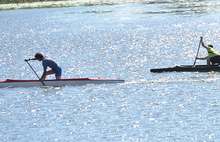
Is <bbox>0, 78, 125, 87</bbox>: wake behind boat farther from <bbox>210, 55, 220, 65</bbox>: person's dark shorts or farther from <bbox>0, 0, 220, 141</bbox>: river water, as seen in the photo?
<bbox>210, 55, 220, 65</bbox>: person's dark shorts

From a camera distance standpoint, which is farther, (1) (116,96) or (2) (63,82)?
(2) (63,82)

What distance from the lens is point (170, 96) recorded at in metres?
21.2

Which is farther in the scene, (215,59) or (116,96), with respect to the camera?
(215,59)

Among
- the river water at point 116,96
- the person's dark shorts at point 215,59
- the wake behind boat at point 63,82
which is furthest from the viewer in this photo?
the person's dark shorts at point 215,59

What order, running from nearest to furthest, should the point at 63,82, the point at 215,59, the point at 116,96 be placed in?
the point at 116,96
the point at 63,82
the point at 215,59

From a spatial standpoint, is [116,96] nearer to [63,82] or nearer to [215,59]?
[63,82]

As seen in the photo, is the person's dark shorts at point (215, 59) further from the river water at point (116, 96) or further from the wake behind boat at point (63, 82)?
the wake behind boat at point (63, 82)

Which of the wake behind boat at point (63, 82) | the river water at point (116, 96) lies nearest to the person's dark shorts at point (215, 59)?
the river water at point (116, 96)

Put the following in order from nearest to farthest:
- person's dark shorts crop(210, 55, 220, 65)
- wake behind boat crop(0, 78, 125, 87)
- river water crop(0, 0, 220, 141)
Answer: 1. river water crop(0, 0, 220, 141)
2. wake behind boat crop(0, 78, 125, 87)
3. person's dark shorts crop(210, 55, 220, 65)

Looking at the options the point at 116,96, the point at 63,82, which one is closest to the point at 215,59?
the point at 116,96

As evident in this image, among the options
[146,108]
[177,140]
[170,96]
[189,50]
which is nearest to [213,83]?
[170,96]

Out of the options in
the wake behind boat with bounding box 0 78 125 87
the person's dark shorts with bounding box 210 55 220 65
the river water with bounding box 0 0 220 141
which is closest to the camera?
the river water with bounding box 0 0 220 141

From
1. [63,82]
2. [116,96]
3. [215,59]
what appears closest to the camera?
[116,96]

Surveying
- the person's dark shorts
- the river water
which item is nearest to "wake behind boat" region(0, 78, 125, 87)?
the river water
